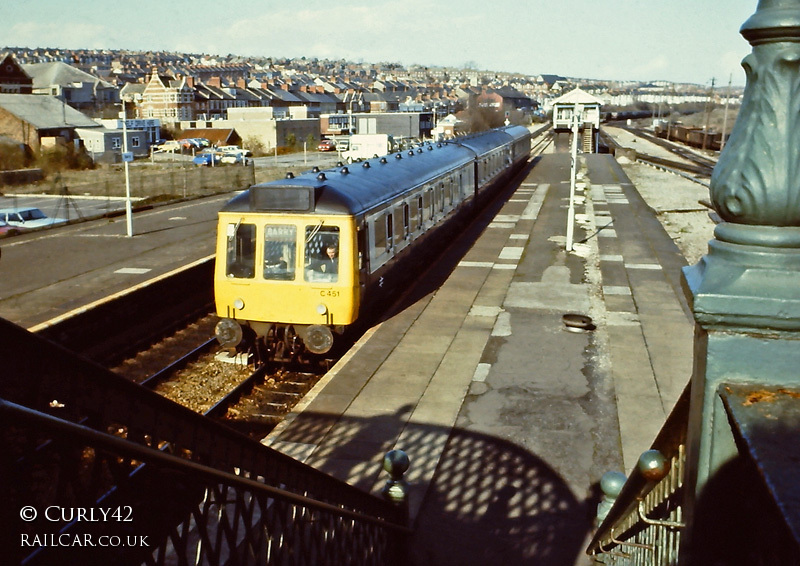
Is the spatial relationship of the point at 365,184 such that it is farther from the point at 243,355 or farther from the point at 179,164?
the point at 179,164

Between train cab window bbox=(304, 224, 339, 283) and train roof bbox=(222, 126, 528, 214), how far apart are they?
354mm

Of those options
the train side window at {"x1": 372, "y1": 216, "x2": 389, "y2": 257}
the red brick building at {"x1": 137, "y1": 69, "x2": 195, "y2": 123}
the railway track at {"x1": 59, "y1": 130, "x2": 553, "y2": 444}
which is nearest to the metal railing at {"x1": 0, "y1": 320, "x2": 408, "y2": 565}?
the railway track at {"x1": 59, "y1": 130, "x2": 553, "y2": 444}

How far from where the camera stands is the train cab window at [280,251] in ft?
42.3

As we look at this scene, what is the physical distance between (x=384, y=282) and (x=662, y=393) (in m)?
6.16

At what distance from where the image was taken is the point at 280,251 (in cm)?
1291

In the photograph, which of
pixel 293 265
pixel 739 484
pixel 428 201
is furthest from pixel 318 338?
pixel 739 484

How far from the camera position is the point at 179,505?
246 cm

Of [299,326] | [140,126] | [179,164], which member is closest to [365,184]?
[299,326]

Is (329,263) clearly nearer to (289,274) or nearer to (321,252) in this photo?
(321,252)

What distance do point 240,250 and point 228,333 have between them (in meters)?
1.52

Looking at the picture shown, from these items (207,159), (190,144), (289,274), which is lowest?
(289,274)

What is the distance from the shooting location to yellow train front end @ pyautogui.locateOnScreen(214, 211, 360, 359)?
42.0ft

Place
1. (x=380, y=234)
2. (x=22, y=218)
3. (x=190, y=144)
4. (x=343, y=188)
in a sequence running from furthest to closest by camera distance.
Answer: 1. (x=190, y=144)
2. (x=22, y=218)
3. (x=380, y=234)
4. (x=343, y=188)

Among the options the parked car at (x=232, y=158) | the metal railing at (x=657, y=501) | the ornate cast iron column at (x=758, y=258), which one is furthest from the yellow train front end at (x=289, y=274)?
the parked car at (x=232, y=158)
